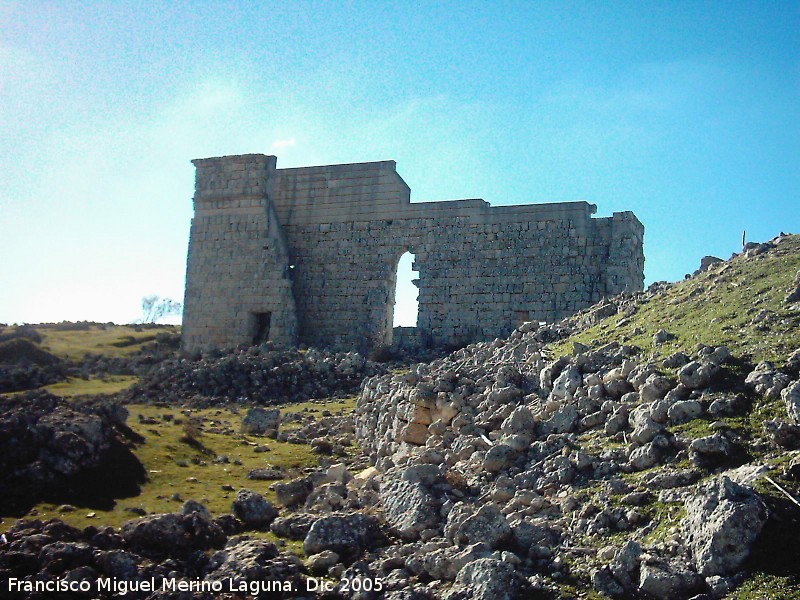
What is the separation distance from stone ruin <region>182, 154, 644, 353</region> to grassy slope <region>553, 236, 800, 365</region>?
866cm

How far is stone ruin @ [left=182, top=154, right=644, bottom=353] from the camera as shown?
2005cm

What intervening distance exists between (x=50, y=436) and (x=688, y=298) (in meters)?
7.46

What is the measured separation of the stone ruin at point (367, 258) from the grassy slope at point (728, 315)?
8664 millimetres

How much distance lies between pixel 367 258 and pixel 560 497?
16.0 meters

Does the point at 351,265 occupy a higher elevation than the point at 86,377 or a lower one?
higher

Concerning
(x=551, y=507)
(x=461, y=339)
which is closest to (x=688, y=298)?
(x=551, y=507)

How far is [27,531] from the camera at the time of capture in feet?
23.6

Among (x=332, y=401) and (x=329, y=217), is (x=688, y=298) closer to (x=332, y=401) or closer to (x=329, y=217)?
(x=332, y=401)

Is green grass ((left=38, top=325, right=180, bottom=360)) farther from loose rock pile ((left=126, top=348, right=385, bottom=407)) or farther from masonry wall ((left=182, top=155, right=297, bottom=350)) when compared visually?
loose rock pile ((left=126, top=348, right=385, bottom=407))

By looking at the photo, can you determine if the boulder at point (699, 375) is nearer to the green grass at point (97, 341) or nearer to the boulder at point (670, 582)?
the boulder at point (670, 582)

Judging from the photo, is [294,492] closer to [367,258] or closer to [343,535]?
[343,535]

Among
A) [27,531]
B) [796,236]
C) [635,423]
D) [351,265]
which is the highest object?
[351,265]

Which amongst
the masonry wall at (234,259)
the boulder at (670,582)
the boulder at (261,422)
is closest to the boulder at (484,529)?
the boulder at (670,582)

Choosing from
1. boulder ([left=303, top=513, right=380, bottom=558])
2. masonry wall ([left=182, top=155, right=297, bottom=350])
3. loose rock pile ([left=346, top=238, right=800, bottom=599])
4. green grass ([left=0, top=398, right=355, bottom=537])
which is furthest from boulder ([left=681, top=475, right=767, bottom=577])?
masonry wall ([left=182, top=155, right=297, bottom=350])
